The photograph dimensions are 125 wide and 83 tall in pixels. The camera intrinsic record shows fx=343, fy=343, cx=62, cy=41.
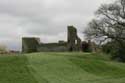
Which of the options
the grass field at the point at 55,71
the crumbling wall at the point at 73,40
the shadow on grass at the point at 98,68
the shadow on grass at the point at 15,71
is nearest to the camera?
the shadow on grass at the point at 15,71

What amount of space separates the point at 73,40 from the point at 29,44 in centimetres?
1030

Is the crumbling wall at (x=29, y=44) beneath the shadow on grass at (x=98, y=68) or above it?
above

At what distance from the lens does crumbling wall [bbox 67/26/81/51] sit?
252ft

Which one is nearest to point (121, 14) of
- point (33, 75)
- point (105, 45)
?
point (105, 45)

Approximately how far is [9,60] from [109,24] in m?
21.9

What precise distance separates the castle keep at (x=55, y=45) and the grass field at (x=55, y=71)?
27.5 metres

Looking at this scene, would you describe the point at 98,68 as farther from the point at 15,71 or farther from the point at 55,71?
the point at 15,71

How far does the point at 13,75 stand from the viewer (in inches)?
1384

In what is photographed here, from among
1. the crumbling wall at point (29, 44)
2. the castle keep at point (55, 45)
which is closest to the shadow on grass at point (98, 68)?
the castle keep at point (55, 45)

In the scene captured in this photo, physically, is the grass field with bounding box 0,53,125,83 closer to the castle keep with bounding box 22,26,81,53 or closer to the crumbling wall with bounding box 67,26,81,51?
the crumbling wall with bounding box 67,26,81,51

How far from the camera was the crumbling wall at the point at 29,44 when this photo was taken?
3105 inches

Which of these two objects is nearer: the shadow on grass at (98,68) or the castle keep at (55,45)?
the shadow on grass at (98,68)

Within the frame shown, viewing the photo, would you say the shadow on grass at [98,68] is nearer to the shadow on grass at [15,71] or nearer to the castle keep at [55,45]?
the shadow on grass at [15,71]

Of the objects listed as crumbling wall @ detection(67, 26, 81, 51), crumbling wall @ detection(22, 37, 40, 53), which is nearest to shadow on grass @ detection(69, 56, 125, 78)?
crumbling wall @ detection(67, 26, 81, 51)
